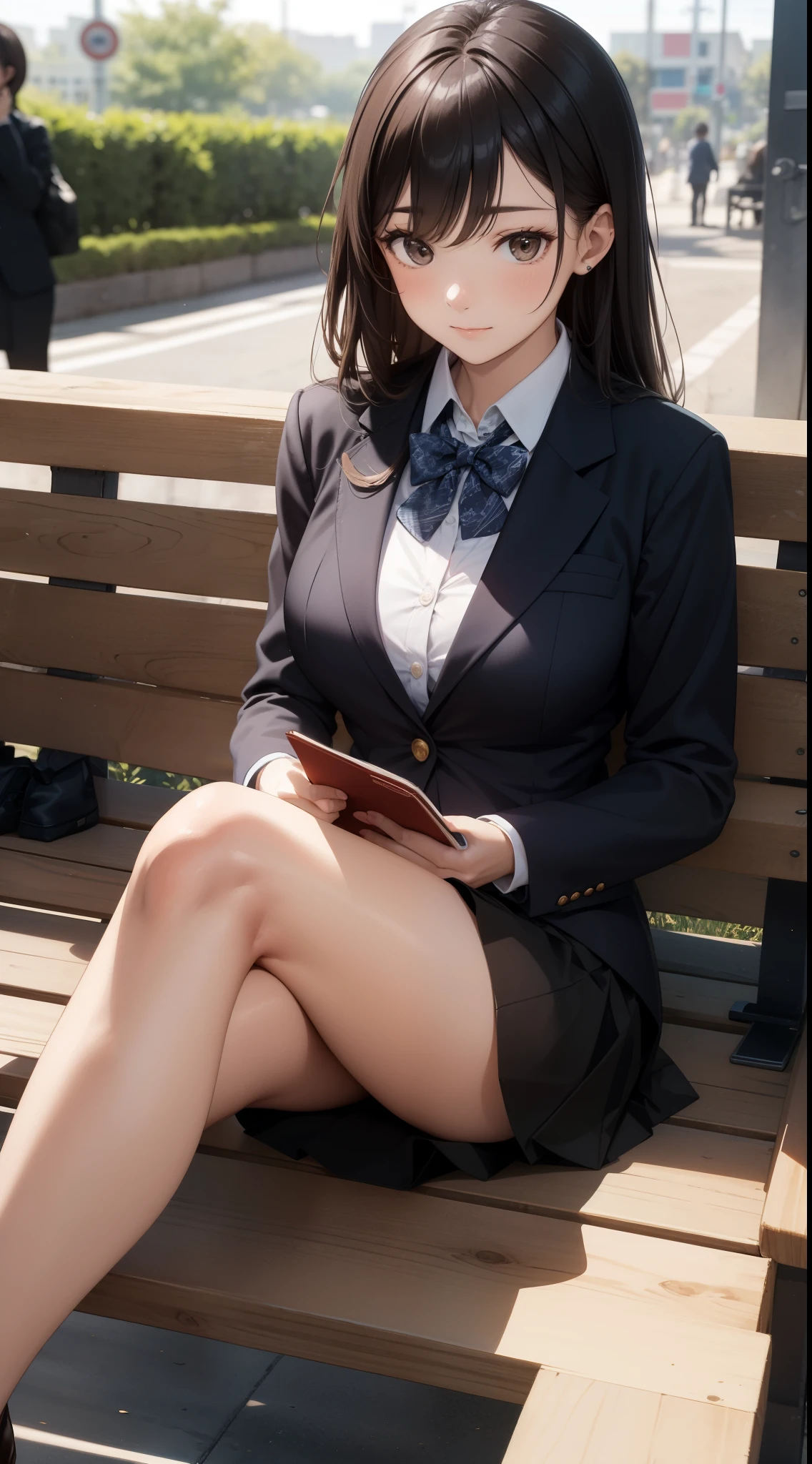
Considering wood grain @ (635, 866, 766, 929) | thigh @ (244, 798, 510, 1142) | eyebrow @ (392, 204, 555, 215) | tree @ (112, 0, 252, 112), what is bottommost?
wood grain @ (635, 866, 766, 929)

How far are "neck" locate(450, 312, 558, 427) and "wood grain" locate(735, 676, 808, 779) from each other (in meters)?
0.55

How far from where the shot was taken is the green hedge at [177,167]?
18.6 metres

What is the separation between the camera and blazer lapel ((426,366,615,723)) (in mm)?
2041

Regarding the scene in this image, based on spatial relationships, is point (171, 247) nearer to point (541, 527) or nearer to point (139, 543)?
point (139, 543)

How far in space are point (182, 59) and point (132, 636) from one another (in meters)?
93.6

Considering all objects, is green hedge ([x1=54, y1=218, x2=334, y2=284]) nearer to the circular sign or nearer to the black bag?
the circular sign

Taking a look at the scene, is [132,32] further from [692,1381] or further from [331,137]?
[692,1381]

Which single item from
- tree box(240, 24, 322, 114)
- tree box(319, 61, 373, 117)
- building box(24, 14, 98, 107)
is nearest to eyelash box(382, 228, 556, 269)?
tree box(240, 24, 322, 114)

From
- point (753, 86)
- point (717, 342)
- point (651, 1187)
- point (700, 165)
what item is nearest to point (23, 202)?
point (651, 1187)

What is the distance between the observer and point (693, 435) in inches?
81.0

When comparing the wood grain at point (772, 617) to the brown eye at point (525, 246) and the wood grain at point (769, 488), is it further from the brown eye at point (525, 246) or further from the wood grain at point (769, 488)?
the brown eye at point (525, 246)

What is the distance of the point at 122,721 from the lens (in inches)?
112

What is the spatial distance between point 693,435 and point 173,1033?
99 centimetres

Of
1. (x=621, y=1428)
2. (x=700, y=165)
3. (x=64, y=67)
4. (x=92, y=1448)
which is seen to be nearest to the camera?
(x=621, y=1428)
